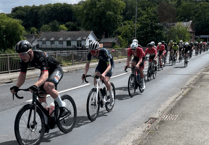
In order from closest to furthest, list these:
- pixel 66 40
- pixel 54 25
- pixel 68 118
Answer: pixel 68 118 → pixel 66 40 → pixel 54 25

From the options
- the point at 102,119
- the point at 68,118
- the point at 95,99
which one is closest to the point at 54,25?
the point at 102,119

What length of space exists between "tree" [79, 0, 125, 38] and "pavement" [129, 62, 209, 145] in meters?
72.5

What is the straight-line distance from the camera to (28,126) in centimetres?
416

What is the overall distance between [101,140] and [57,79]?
1376 mm

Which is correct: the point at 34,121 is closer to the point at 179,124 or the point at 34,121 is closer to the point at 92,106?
the point at 92,106

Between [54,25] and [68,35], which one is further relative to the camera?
[54,25]

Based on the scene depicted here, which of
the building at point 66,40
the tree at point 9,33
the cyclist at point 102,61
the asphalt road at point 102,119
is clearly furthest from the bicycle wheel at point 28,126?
the building at point 66,40

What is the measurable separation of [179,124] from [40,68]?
3055 mm

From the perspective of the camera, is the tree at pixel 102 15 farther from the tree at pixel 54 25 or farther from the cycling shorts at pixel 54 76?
the cycling shorts at pixel 54 76

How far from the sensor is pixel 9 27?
2199 inches

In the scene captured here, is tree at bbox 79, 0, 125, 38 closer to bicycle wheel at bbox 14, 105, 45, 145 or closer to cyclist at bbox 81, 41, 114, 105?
cyclist at bbox 81, 41, 114, 105

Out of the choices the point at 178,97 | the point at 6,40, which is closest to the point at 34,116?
the point at 178,97

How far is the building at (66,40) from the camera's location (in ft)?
323

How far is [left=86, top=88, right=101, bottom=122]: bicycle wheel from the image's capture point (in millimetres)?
5531
